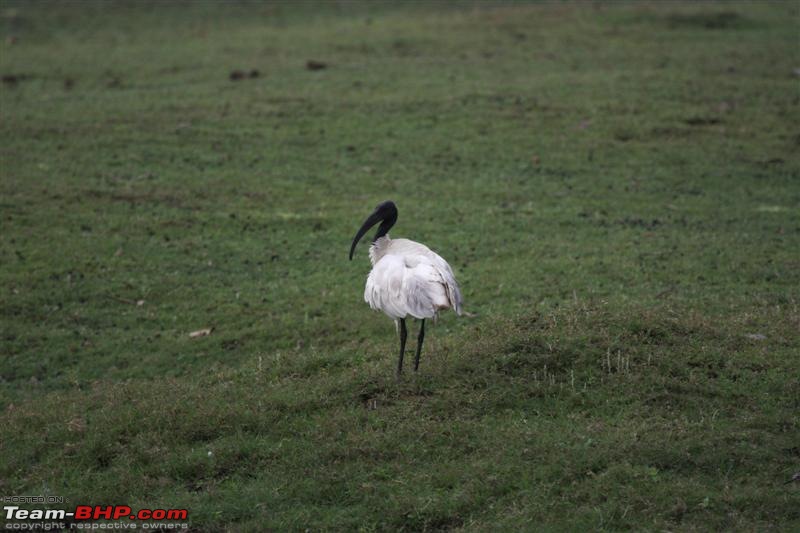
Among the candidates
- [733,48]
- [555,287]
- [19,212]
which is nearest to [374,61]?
[733,48]

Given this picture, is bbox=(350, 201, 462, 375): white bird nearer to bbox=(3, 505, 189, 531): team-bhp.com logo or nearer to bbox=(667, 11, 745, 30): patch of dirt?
bbox=(3, 505, 189, 531): team-bhp.com logo

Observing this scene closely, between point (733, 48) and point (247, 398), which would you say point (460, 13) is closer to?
point (733, 48)

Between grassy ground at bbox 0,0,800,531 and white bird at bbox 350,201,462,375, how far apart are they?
802mm

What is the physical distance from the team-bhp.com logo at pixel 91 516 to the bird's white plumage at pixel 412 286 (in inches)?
109

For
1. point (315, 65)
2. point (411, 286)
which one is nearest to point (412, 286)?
point (411, 286)

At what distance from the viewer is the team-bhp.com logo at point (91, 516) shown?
727 centimetres

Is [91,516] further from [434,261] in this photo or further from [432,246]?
[432,246]

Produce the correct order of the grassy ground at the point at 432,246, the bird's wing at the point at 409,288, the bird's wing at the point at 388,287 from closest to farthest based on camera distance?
the grassy ground at the point at 432,246
the bird's wing at the point at 409,288
the bird's wing at the point at 388,287

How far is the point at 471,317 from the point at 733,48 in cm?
1885

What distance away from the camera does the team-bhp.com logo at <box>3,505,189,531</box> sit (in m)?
7.27

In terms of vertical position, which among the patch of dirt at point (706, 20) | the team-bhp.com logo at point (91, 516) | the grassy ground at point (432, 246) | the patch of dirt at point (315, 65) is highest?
the patch of dirt at point (706, 20)

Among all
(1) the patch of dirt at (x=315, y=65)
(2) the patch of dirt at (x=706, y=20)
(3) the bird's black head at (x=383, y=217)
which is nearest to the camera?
(3) the bird's black head at (x=383, y=217)

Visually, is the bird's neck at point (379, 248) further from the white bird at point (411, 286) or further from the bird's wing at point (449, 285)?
the bird's wing at point (449, 285)

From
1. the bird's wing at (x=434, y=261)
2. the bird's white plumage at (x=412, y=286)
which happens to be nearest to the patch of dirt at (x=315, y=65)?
the bird's wing at (x=434, y=261)
